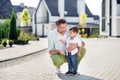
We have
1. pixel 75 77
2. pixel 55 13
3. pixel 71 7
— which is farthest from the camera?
pixel 71 7

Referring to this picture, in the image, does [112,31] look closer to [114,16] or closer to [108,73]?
[114,16]

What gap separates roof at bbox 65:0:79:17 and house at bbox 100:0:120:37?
33.1ft

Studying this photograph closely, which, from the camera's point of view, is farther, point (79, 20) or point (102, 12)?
point (79, 20)

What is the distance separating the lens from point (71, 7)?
71688 millimetres

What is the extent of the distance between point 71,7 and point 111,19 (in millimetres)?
14876

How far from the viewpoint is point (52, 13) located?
6725 cm

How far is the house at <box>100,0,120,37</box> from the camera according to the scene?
2261 inches

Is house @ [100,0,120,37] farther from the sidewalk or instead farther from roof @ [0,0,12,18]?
the sidewalk

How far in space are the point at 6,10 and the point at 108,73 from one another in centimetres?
5220

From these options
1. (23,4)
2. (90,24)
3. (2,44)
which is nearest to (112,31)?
(90,24)

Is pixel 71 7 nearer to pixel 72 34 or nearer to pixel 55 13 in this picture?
pixel 55 13

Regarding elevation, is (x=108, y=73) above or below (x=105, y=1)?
below

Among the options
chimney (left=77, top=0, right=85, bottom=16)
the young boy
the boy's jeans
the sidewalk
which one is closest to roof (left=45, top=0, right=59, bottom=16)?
chimney (left=77, top=0, right=85, bottom=16)

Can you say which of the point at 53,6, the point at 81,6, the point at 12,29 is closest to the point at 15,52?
the point at 12,29
